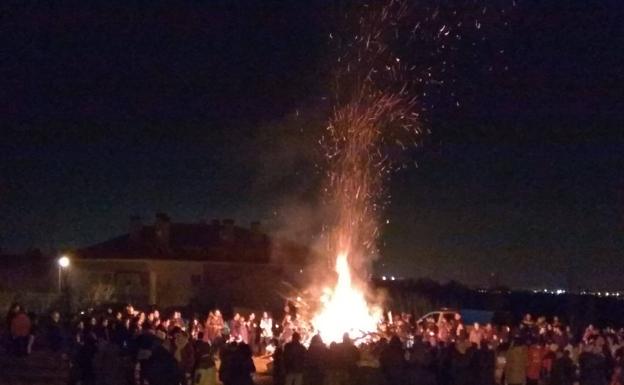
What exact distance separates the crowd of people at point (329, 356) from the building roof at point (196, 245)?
26698 millimetres

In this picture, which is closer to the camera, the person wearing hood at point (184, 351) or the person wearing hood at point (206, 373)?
the person wearing hood at point (206, 373)

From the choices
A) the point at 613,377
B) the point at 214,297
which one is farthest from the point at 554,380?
the point at 214,297

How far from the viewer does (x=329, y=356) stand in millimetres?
20422

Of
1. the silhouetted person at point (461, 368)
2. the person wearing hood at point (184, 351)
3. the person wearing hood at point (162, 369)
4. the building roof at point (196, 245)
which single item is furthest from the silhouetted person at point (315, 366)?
the building roof at point (196, 245)

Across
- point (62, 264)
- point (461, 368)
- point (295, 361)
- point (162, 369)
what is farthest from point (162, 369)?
point (62, 264)

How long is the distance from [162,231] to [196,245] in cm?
269

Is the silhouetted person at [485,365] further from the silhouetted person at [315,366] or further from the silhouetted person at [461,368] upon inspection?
the silhouetted person at [315,366]

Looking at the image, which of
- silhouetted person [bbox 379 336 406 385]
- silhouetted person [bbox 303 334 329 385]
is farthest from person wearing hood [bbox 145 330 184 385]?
silhouetted person [bbox 379 336 406 385]

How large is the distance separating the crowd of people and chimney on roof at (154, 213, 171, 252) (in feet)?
88.1

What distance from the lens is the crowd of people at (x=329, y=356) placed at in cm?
1639

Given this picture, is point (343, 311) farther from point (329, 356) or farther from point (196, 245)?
point (196, 245)

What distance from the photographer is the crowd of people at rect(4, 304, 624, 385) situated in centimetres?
1639

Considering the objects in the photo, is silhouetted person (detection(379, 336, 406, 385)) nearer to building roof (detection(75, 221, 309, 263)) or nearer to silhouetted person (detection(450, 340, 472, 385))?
silhouetted person (detection(450, 340, 472, 385))

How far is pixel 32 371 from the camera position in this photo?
26000mm
